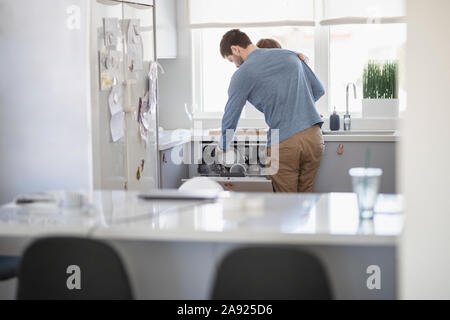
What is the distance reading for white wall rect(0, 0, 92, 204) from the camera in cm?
365

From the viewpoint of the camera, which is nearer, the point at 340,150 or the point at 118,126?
the point at 118,126

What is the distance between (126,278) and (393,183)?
3444 millimetres

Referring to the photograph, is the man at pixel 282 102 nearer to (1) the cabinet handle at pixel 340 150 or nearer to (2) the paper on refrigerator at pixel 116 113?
(2) the paper on refrigerator at pixel 116 113

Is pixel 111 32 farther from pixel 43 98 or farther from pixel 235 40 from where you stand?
pixel 235 40

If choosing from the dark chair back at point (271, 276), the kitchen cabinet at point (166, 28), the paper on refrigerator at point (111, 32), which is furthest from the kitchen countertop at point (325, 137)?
the dark chair back at point (271, 276)

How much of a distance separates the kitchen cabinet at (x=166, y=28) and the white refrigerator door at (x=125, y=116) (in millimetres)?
660

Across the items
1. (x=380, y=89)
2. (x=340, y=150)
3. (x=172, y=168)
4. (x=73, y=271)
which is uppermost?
(x=380, y=89)

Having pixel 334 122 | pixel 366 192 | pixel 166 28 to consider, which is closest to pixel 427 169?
pixel 366 192

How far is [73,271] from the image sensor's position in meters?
2.18

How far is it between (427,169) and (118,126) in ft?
7.36

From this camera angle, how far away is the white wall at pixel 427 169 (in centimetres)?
208

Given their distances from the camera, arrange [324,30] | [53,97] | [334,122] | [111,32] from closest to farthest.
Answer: [53,97], [111,32], [334,122], [324,30]

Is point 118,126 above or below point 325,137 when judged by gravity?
above

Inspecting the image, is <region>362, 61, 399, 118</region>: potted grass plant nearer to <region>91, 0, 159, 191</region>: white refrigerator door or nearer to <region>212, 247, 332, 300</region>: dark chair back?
<region>91, 0, 159, 191</region>: white refrigerator door
